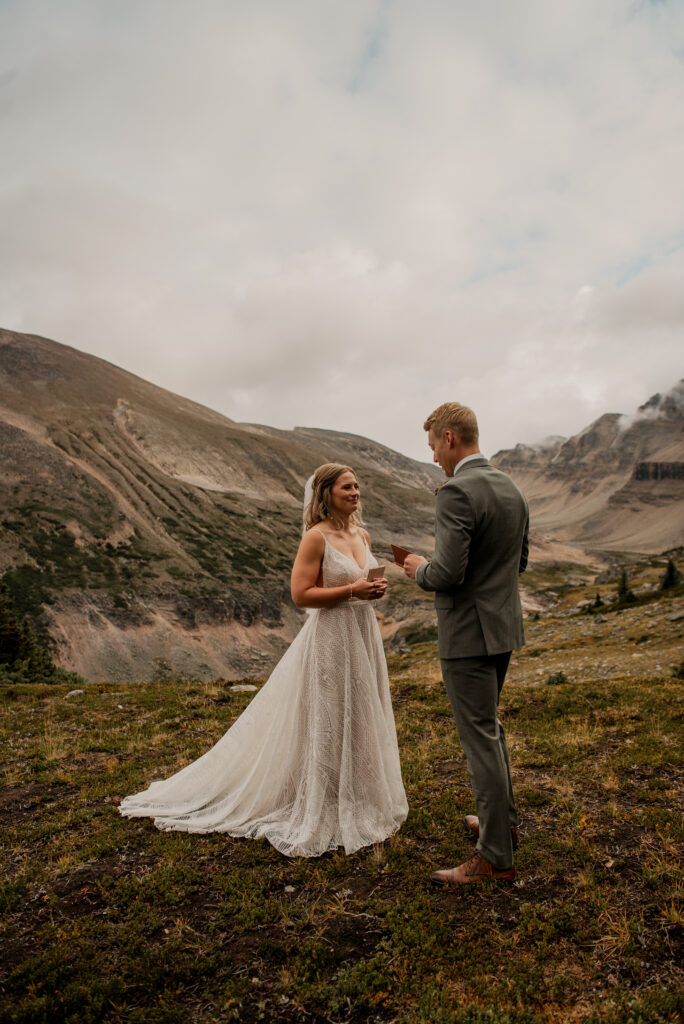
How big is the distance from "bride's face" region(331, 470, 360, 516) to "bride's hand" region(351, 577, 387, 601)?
78 centimetres

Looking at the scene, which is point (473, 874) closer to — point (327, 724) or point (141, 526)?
point (327, 724)

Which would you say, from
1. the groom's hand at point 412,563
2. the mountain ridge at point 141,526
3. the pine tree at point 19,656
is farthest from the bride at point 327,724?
the mountain ridge at point 141,526

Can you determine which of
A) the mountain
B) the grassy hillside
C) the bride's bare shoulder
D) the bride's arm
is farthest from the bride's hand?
the mountain

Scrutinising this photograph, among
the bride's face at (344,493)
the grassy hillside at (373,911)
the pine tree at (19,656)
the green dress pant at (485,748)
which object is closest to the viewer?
the grassy hillside at (373,911)

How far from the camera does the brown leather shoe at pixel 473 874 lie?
4539 mm

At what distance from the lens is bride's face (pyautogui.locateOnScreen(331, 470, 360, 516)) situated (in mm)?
5758

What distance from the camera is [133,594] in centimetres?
6794

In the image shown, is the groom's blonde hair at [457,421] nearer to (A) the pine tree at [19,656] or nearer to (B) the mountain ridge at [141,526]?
(A) the pine tree at [19,656]

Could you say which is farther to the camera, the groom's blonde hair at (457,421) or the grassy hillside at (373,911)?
the groom's blonde hair at (457,421)

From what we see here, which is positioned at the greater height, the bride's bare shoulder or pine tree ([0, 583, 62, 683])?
the bride's bare shoulder

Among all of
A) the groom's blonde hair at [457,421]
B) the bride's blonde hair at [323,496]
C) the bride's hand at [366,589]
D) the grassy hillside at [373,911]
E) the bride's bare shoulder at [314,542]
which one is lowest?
the grassy hillside at [373,911]

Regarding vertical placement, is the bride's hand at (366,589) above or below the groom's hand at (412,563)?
below

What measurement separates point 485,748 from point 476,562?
4.88 ft

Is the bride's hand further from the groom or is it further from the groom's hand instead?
the groom
